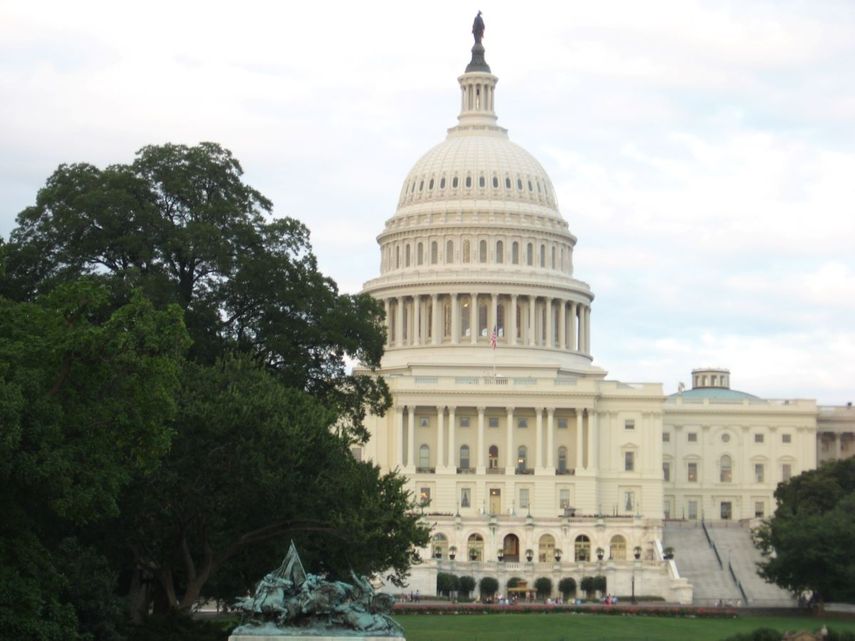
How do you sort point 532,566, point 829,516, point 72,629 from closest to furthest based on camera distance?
point 72,629 < point 829,516 < point 532,566

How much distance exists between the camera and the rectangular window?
147000 mm

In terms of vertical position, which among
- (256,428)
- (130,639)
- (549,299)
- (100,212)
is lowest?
(130,639)

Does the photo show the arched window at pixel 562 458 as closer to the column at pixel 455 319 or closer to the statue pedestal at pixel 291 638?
the column at pixel 455 319

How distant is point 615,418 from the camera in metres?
152

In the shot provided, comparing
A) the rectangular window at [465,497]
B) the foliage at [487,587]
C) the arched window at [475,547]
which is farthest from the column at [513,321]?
the foliage at [487,587]

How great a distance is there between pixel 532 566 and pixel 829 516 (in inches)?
890

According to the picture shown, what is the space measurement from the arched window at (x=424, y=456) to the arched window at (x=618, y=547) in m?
21.4

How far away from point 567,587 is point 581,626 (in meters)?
31.8

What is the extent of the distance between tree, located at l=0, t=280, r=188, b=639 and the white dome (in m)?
108

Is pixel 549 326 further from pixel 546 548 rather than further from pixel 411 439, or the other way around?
pixel 546 548

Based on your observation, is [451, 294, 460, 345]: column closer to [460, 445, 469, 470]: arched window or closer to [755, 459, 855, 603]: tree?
[460, 445, 469, 470]: arched window

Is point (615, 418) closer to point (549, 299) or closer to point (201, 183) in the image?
point (549, 299)

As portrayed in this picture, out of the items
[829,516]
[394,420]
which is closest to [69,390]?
[829,516]

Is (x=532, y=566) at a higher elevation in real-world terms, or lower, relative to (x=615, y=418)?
lower
